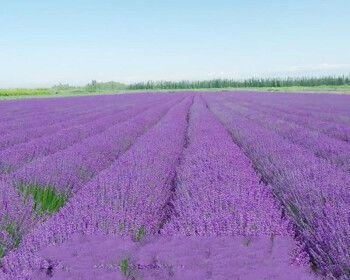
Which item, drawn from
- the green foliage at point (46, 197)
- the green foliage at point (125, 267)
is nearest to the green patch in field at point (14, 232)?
the green foliage at point (46, 197)

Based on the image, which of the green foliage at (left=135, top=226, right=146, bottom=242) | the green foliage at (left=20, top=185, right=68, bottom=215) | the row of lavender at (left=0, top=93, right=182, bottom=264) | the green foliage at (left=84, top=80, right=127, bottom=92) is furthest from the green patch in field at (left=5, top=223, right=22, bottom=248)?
the green foliage at (left=84, top=80, right=127, bottom=92)

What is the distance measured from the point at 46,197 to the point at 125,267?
8.31 feet

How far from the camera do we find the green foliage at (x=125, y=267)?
7.47 ft

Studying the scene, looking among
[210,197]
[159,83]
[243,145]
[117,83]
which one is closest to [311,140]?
[243,145]

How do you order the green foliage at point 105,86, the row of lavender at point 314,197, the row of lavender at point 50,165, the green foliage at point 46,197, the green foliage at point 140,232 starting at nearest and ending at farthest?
1. the row of lavender at point 314,197
2. the green foliage at point 140,232
3. the row of lavender at point 50,165
4. the green foliage at point 46,197
5. the green foliage at point 105,86

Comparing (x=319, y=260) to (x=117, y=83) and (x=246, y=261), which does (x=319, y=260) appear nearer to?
(x=246, y=261)

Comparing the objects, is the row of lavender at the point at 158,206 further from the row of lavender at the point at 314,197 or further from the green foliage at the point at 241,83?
the green foliage at the point at 241,83

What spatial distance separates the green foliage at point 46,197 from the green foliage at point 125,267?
2.13m

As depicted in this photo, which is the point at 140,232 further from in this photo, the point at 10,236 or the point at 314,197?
the point at 314,197

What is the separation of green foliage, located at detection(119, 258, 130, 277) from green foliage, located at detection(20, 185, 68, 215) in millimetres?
2129

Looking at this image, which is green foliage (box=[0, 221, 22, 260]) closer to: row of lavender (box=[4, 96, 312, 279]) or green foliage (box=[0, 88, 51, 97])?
row of lavender (box=[4, 96, 312, 279])

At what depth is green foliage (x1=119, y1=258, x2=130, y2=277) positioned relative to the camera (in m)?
2.28

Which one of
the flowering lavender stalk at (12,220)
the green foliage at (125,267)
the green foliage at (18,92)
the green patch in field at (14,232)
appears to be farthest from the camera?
the green foliage at (18,92)

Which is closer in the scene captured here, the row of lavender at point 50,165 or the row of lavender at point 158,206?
the row of lavender at point 158,206
